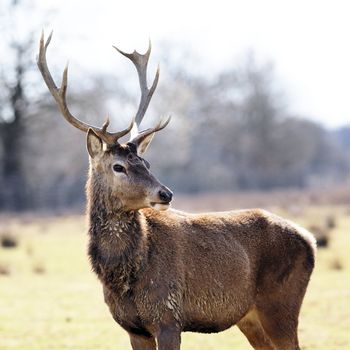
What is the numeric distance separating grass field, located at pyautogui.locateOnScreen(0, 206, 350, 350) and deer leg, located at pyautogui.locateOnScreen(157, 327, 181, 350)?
47.9 inches

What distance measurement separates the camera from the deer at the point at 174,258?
7.14 metres

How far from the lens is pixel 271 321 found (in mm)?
7879

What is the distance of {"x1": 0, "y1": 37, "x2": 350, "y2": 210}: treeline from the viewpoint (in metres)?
36.1

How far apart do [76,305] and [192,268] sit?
678cm

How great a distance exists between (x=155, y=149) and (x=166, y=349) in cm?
4077

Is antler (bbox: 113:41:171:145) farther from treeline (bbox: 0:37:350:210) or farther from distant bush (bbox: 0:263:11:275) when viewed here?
treeline (bbox: 0:37:350:210)

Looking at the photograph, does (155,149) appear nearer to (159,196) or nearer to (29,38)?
(29,38)

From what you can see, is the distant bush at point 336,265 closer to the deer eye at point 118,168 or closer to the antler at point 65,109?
the antler at point 65,109

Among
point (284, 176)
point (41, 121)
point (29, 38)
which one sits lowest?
point (284, 176)

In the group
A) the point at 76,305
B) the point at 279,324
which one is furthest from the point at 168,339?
the point at 76,305

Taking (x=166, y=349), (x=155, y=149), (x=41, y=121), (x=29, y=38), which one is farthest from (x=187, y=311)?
(x=155, y=149)

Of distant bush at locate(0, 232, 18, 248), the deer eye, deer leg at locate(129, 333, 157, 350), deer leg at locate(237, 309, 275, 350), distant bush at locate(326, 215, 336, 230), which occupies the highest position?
the deer eye

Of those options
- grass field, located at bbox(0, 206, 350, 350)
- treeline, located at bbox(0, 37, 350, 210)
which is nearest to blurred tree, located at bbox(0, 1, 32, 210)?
treeline, located at bbox(0, 37, 350, 210)

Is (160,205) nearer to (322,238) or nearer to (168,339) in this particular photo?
(168,339)
